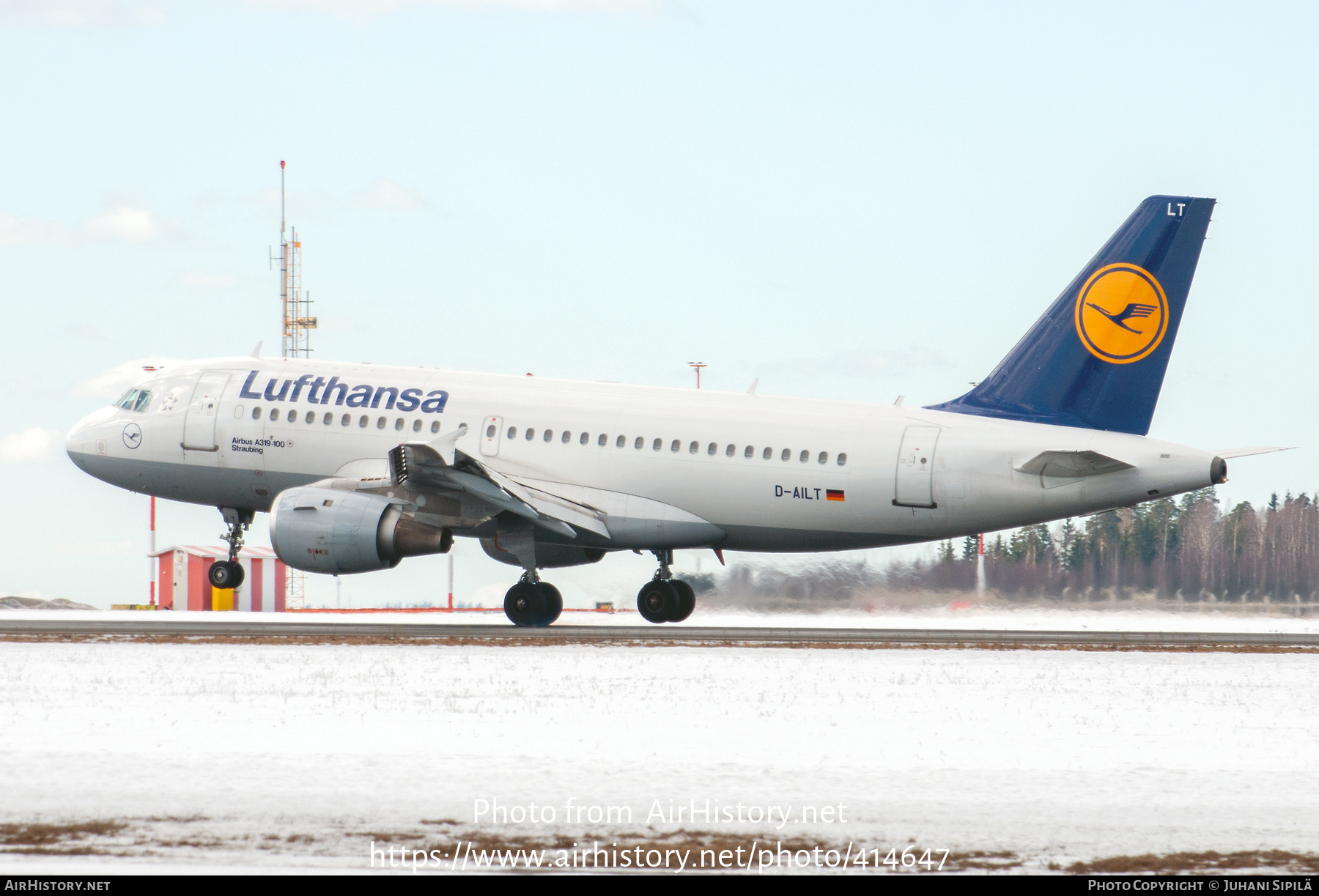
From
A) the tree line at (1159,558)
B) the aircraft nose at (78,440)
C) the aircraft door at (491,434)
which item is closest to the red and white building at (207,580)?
the aircraft nose at (78,440)

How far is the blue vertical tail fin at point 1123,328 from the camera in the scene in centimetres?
3141

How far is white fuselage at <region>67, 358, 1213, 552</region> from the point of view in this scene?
31.3 m

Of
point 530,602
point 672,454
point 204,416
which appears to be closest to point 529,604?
point 530,602

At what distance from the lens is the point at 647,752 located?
604 inches

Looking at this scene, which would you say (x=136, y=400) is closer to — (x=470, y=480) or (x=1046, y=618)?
(x=470, y=480)

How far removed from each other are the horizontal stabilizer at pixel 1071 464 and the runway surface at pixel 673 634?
126 inches

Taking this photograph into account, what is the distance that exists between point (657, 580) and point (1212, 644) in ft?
39.9

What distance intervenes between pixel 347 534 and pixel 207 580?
88.7 feet

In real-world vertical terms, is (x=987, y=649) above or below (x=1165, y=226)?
below

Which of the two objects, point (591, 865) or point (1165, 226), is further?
point (1165, 226)
